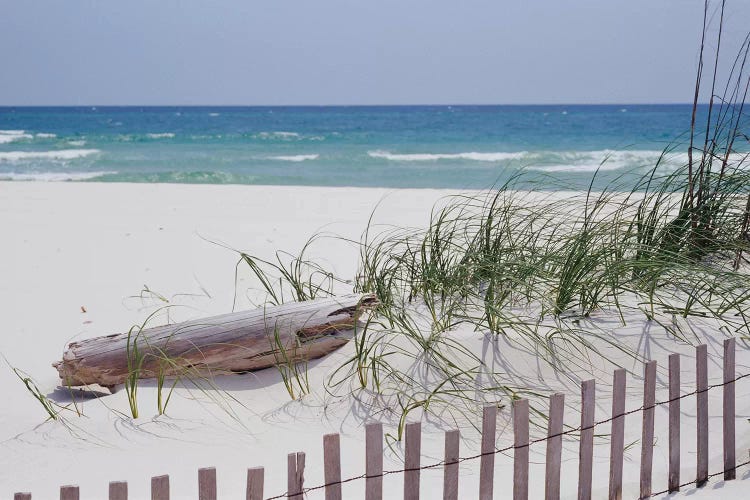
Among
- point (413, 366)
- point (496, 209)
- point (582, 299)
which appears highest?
point (496, 209)

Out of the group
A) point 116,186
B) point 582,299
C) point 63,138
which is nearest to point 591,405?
point 582,299

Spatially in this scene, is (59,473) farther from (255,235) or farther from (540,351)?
(255,235)

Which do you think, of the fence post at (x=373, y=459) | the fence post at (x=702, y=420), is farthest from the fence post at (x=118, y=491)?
the fence post at (x=702, y=420)

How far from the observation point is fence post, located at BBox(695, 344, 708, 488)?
252cm

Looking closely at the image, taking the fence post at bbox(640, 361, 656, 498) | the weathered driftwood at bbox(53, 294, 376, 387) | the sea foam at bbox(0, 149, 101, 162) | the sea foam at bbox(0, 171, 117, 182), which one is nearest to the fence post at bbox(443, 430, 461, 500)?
the fence post at bbox(640, 361, 656, 498)

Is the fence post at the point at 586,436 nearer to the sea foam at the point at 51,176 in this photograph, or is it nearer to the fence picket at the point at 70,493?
the fence picket at the point at 70,493

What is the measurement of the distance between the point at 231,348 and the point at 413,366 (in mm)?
826

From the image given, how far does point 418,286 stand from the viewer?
4.13 m

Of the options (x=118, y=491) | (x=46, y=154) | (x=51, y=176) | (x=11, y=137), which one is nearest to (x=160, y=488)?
(x=118, y=491)

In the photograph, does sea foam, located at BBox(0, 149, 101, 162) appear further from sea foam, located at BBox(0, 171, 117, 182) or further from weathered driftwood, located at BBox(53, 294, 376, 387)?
weathered driftwood, located at BBox(53, 294, 376, 387)

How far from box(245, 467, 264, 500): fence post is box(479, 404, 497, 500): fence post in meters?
0.61

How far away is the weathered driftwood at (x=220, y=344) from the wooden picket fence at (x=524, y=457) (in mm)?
1270

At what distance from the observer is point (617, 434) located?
2.36m

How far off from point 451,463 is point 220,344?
165 cm
